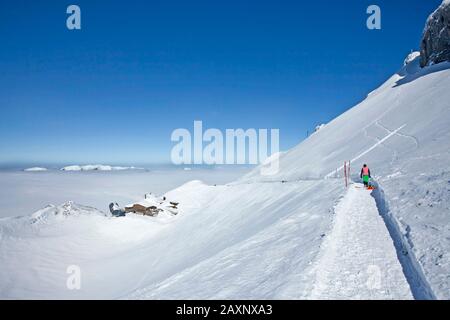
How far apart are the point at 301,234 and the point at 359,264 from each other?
142 inches

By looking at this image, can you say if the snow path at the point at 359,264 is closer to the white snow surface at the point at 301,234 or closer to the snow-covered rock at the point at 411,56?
the white snow surface at the point at 301,234

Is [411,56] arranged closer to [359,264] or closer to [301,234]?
[301,234]

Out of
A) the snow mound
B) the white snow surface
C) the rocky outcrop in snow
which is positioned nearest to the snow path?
the white snow surface

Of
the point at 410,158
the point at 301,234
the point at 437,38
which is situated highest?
the point at 437,38

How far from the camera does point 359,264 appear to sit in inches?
276

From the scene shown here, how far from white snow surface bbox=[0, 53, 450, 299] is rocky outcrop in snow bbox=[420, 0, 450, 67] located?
23.8 ft

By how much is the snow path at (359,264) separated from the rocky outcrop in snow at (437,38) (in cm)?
7160

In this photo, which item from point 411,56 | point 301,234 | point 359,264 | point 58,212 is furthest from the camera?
point 411,56

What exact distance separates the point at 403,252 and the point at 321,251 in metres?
2.19

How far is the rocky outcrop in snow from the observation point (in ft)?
200

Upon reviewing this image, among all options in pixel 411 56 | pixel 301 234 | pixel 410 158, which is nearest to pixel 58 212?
pixel 301 234

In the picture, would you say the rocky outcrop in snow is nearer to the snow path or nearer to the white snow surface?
the white snow surface

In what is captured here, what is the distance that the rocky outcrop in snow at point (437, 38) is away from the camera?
61.1 metres
